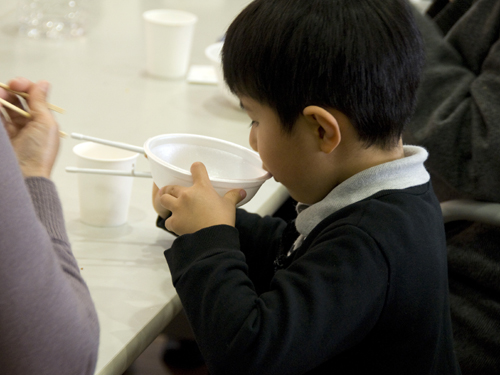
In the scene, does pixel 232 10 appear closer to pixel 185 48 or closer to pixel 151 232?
pixel 185 48

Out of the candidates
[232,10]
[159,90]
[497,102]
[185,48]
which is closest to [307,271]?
[497,102]

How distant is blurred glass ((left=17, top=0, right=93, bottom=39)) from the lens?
5.42 ft

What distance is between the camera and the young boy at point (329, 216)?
1.94 feet

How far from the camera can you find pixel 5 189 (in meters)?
0.42

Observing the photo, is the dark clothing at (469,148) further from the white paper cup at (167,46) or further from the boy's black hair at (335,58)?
the white paper cup at (167,46)

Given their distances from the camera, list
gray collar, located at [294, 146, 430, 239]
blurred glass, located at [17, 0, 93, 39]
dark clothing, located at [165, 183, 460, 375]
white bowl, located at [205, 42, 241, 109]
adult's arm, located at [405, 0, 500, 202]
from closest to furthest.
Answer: dark clothing, located at [165, 183, 460, 375]
gray collar, located at [294, 146, 430, 239]
adult's arm, located at [405, 0, 500, 202]
white bowl, located at [205, 42, 241, 109]
blurred glass, located at [17, 0, 93, 39]

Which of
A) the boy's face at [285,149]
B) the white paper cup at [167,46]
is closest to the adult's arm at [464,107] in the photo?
the boy's face at [285,149]

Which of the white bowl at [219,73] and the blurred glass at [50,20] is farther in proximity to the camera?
the blurred glass at [50,20]

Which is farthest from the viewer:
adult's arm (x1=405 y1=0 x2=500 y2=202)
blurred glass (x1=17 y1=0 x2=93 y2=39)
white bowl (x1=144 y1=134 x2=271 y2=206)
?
blurred glass (x1=17 y1=0 x2=93 y2=39)

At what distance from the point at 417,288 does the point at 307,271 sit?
140 millimetres

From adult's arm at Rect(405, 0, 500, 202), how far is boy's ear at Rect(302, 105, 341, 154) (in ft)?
1.42

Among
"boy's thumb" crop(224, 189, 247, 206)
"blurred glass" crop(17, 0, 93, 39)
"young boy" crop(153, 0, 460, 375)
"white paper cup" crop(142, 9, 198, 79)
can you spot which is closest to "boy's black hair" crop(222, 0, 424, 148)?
"young boy" crop(153, 0, 460, 375)

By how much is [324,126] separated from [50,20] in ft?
4.38

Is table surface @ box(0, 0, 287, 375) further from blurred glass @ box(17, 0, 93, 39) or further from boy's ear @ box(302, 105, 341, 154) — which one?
boy's ear @ box(302, 105, 341, 154)
